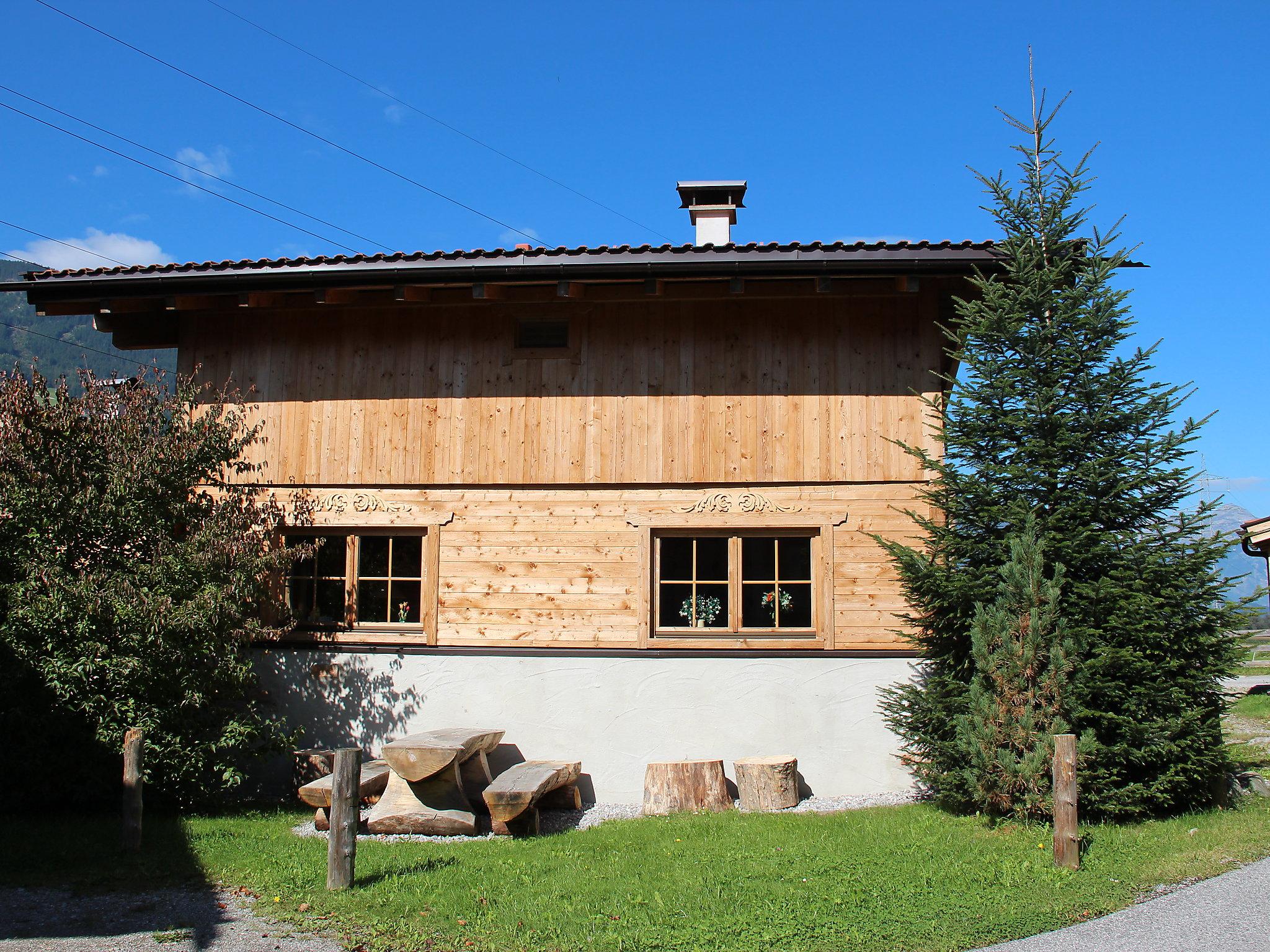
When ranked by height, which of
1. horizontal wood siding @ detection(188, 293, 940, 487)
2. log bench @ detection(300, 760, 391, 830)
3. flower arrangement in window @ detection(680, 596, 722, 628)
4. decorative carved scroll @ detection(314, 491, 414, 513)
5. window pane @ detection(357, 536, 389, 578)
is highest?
horizontal wood siding @ detection(188, 293, 940, 487)

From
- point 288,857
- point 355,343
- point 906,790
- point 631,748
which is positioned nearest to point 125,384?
point 355,343

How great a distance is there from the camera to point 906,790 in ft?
30.9

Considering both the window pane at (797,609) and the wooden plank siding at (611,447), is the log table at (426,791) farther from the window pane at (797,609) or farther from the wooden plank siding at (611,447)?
the window pane at (797,609)

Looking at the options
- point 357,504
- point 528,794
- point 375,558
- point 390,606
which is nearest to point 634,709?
point 528,794

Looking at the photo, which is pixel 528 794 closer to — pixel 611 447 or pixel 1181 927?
pixel 611 447

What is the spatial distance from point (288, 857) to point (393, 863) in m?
0.87

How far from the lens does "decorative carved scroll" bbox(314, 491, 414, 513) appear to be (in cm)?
1021

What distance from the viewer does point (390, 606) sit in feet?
33.8

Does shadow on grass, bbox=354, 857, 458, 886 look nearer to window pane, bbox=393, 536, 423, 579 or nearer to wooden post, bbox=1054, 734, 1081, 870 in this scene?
window pane, bbox=393, 536, 423, 579

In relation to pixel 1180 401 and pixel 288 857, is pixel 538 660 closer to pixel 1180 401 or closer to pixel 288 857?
pixel 288 857

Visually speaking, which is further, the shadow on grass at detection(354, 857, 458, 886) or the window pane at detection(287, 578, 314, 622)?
the window pane at detection(287, 578, 314, 622)

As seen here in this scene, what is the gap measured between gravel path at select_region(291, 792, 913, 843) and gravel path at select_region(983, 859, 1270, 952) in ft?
10.5

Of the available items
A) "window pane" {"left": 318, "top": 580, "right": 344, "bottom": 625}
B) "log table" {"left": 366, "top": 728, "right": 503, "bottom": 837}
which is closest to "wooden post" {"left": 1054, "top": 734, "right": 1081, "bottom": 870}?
"log table" {"left": 366, "top": 728, "right": 503, "bottom": 837}

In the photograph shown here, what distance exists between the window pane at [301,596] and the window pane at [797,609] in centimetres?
497
